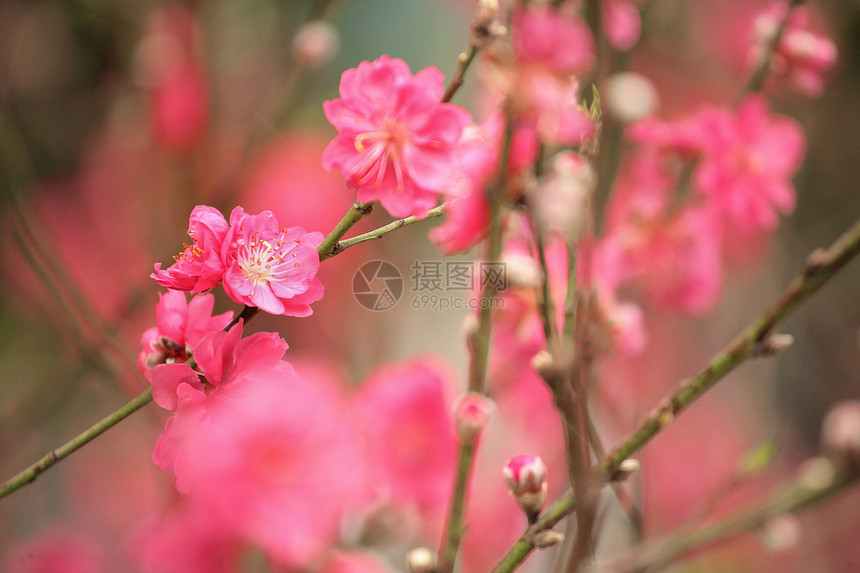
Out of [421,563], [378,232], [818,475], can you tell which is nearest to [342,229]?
[378,232]

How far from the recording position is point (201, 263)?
21 centimetres

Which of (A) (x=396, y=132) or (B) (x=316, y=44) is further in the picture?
(B) (x=316, y=44)

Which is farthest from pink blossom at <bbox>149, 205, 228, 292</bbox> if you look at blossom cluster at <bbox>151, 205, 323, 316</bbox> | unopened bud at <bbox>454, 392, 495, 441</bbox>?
unopened bud at <bbox>454, 392, 495, 441</bbox>

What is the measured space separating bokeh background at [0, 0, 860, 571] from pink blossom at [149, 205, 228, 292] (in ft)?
0.13

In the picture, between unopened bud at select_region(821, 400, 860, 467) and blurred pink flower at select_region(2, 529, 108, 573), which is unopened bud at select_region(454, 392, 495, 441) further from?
blurred pink flower at select_region(2, 529, 108, 573)

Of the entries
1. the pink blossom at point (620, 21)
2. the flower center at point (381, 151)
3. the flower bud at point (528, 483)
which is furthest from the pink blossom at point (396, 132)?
the pink blossom at point (620, 21)

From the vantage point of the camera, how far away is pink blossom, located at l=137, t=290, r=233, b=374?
0.22 metres

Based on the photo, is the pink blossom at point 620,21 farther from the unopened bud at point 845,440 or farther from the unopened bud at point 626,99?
the unopened bud at point 845,440

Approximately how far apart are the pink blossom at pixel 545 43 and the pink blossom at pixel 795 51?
21 centimetres

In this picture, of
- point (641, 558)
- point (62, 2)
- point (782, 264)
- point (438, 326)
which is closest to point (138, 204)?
point (62, 2)

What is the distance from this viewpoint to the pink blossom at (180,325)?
0.22 meters

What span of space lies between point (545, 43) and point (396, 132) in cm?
7

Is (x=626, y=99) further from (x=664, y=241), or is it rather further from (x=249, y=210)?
(x=249, y=210)

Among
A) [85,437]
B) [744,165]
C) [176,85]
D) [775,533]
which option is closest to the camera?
[85,437]
